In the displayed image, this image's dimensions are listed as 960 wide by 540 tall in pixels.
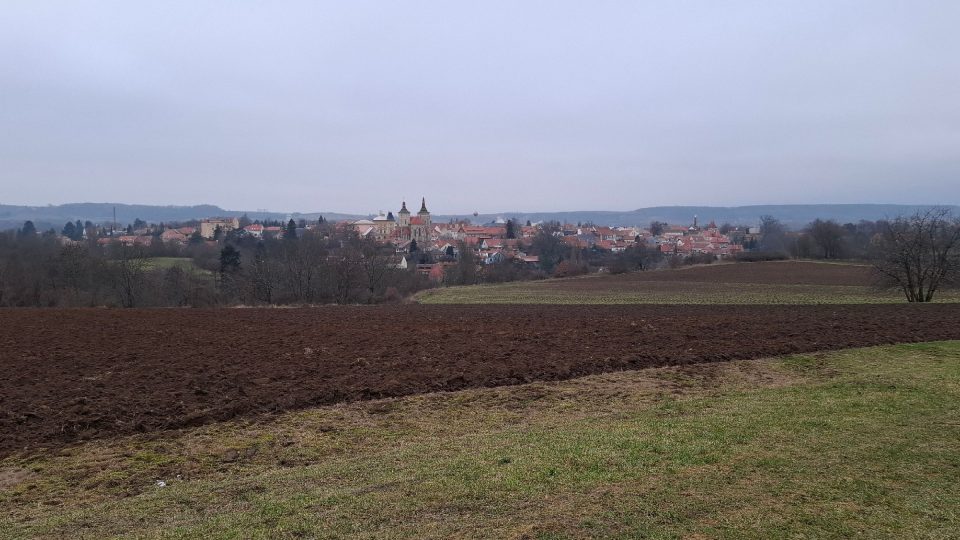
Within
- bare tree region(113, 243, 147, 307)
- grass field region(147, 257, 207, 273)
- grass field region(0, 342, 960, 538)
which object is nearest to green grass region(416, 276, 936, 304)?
bare tree region(113, 243, 147, 307)

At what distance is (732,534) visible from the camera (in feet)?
18.0

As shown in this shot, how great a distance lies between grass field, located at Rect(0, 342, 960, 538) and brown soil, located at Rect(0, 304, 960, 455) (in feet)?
4.29

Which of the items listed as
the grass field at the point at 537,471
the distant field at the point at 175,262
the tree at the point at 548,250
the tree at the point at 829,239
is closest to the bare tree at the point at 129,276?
the distant field at the point at 175,262

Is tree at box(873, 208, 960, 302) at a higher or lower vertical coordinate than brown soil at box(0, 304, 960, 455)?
higher

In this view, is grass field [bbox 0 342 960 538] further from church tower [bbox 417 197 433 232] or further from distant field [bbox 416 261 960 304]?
church tower [bbox 417 197 433 232]

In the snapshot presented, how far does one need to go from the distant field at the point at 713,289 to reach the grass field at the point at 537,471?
32.7 metres

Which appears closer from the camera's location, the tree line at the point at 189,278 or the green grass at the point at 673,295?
the green grass at the point at 673,295

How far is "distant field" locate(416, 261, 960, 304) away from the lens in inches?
1713

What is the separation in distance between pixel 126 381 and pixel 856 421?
14.3 metres

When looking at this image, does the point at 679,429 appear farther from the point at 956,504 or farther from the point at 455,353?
the point at 455,353

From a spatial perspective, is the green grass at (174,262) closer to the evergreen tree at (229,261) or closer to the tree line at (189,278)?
the evergreen tree at (229,261)

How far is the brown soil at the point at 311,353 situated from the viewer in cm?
1158

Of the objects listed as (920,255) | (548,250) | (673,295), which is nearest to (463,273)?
(673,295)

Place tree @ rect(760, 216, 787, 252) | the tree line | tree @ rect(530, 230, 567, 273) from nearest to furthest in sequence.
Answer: the tree line
tree @ rect(530, 230, 567, 273)
tree @ rect(760, 216, 787, 252)
